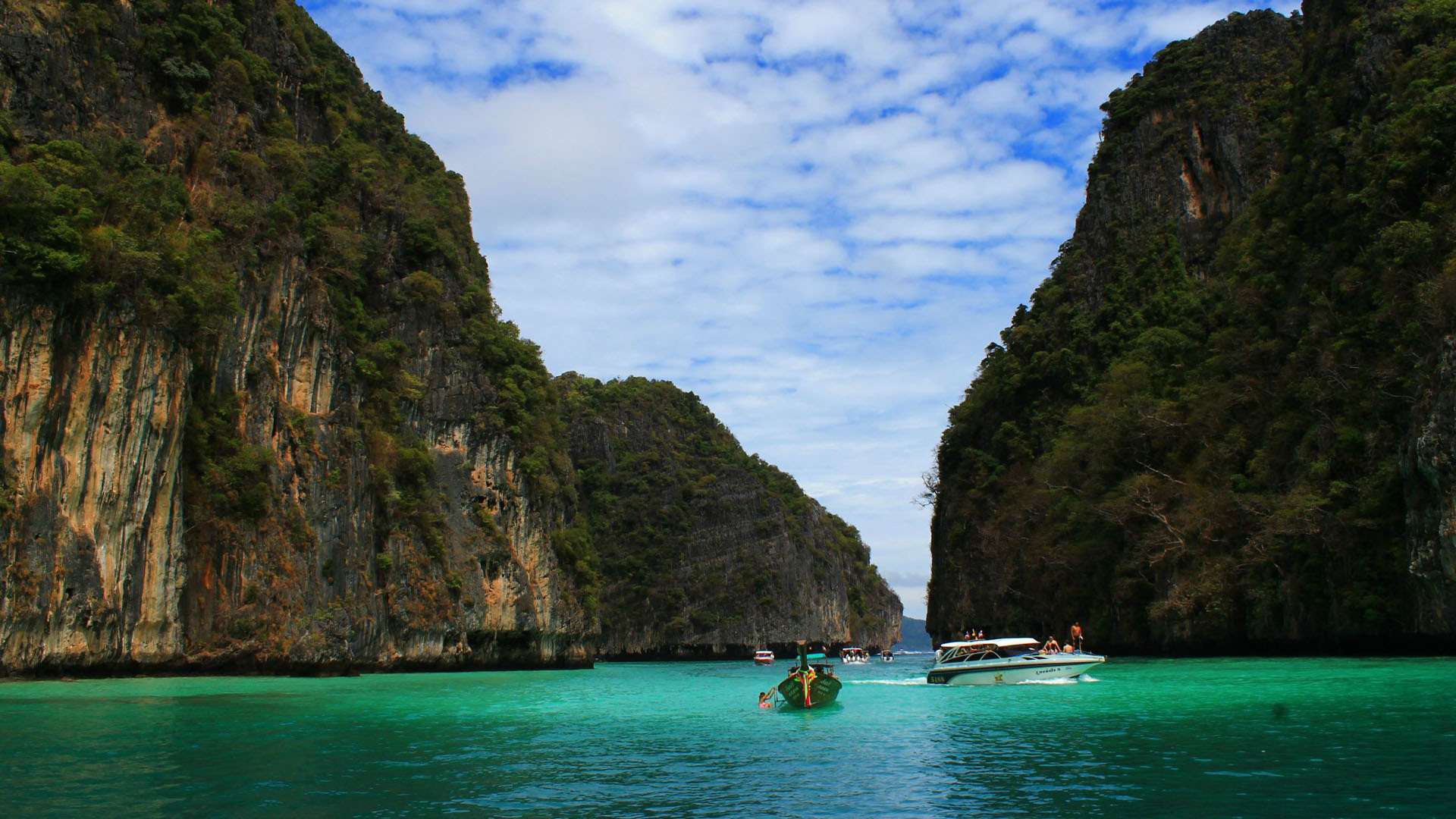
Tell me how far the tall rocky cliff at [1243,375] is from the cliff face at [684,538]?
36.3 meters

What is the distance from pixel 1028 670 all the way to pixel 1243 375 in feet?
53.0

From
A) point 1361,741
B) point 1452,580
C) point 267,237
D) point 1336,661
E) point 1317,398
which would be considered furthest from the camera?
point 267,237

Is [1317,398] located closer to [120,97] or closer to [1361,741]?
[1361,741]

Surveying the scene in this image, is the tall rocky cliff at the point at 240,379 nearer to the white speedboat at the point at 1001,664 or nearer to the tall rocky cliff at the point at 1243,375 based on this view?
the white speedboat at the point at 1001,664

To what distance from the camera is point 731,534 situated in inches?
4171

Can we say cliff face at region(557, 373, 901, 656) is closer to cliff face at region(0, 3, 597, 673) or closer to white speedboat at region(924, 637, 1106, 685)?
cliff face at region(0, 3, 597, 673)

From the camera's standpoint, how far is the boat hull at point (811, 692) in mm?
24625

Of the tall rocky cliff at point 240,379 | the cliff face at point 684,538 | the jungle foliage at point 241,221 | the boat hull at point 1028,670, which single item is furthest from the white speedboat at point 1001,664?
the cliff face at point 684,538

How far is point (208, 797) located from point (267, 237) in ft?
107

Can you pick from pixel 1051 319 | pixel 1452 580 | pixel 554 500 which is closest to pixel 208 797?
pixel 1452 580

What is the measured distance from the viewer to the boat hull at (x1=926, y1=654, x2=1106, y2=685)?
100ft

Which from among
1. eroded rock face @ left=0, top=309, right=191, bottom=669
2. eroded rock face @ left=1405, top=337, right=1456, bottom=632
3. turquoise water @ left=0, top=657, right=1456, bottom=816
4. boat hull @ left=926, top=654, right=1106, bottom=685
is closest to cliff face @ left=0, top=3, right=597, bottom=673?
eroded rock face @ left=0, top=309, right=191, bottom=669

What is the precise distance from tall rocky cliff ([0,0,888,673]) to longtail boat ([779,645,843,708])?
1798cm

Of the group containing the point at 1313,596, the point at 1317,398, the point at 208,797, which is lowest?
the point at 208,797
